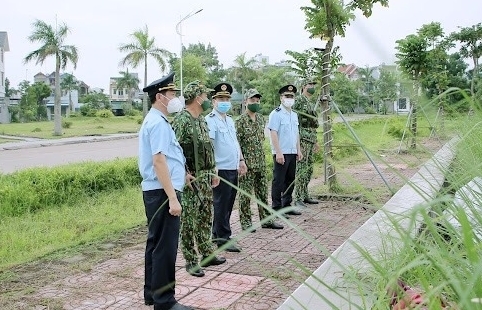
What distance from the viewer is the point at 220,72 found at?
59.5 m

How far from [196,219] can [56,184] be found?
355 cm

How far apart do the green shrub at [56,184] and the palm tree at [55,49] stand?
20.0 metres

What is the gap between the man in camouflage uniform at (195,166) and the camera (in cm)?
447

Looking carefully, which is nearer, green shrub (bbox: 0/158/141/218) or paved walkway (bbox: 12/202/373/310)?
paved walkway (bbox: 12/202/373/310)

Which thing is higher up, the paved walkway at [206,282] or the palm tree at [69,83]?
the palm tree at [69,83]

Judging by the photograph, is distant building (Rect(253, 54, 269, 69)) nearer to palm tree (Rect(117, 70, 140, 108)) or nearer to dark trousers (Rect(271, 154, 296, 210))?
palm tree (Rect(117, 70, 140, 108))

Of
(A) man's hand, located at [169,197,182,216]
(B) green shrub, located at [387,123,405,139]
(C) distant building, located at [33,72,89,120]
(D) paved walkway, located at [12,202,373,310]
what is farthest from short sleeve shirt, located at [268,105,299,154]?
(C) distant building, located at [33,72,89,120]

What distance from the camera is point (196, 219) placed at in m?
4.62

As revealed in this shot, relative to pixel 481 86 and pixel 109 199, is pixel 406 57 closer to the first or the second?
pixel 109 199

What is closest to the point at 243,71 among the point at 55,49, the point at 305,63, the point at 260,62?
the point at 260,62

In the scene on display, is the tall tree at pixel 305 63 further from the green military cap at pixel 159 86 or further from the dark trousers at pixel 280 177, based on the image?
the green military cap at pixel 159 86

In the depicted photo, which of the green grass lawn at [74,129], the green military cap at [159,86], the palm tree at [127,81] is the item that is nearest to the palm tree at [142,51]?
the green grass lawn at [74,129]

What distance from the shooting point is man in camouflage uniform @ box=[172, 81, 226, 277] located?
4.47m

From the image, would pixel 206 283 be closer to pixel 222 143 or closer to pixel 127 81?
pixel 222 143
